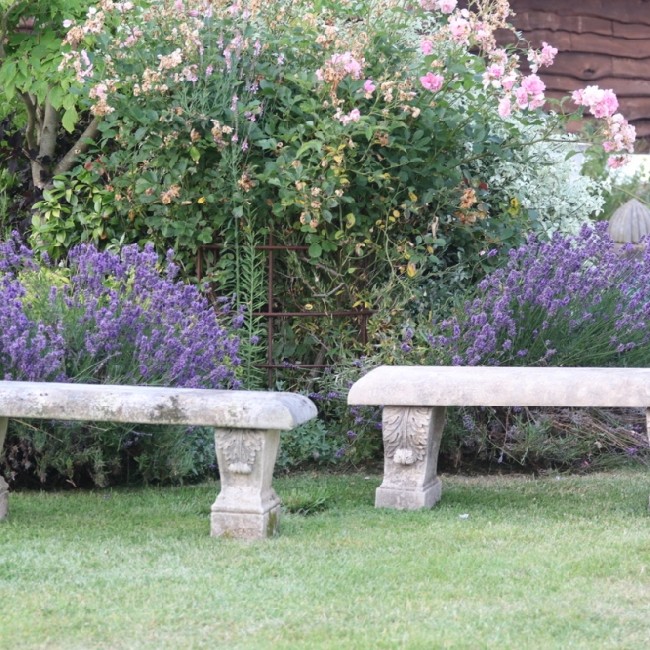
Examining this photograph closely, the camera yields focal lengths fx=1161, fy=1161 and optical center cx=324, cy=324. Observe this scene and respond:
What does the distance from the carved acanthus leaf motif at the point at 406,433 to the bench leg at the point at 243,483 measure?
0.68 meters

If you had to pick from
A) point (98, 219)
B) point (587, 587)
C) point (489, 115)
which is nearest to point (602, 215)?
point (489, 115)

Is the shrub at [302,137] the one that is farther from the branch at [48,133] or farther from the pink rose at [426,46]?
the branch at [48,133]

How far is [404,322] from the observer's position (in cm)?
587

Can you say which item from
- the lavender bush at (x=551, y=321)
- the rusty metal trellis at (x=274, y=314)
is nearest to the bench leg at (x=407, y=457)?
the lavender bush at (x=551, y=321)

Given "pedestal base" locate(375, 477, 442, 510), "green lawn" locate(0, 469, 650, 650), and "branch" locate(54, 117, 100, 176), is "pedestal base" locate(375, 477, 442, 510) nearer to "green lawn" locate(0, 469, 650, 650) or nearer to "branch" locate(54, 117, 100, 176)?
"green lawn" locate(0, 469, 650, 650)

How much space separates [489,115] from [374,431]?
1.93m

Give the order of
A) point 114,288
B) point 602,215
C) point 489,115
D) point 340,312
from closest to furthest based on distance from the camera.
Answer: point 114,288
point 340,312
point 489,115
point 602,215

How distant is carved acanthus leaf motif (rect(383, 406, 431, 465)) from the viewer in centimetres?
453

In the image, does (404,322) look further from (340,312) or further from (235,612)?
(235,612)

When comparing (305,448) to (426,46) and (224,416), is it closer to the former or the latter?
(224,416)

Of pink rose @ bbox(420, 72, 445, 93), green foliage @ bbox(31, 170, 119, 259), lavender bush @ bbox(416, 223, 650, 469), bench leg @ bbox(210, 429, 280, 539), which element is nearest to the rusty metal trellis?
lavender bush @ bbox(416, 223, 650, 469)

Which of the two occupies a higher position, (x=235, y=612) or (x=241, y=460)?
(x=241, y=460)

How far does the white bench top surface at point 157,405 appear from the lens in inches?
155

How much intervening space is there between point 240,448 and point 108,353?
42.2 inches
